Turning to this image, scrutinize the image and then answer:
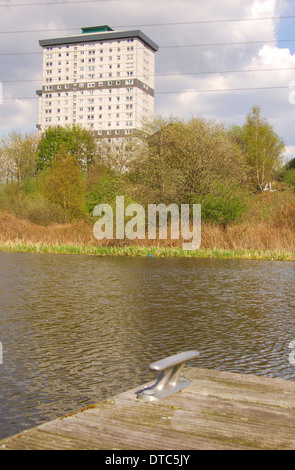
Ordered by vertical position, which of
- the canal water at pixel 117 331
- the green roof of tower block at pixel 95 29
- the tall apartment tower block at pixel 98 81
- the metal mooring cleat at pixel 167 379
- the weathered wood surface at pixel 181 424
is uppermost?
the green roof of tower block at pixel 95 29

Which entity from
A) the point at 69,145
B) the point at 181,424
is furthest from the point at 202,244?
the point at 69,145

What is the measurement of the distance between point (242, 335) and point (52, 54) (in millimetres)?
137276

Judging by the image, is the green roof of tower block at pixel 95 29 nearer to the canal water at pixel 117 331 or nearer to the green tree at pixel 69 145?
the green tree at pixel 69 145

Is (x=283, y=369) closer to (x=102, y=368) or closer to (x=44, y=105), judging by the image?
(x=102, y=368)

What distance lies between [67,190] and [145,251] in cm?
2016

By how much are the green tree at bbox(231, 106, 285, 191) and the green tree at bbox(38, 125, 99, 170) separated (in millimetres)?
26015

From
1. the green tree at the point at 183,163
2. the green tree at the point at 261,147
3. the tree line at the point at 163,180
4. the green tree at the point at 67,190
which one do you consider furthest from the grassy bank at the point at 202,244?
the green tree at the point at 261,147

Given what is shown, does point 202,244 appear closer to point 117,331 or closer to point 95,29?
point 117,331

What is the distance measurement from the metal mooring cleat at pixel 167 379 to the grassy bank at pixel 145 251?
24558mm

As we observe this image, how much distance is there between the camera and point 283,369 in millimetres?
7219

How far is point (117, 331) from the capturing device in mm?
9797

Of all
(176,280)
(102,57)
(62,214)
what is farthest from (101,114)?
(176,280)

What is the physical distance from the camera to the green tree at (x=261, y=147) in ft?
236

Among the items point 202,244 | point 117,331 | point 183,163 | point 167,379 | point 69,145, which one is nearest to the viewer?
point 167,379
